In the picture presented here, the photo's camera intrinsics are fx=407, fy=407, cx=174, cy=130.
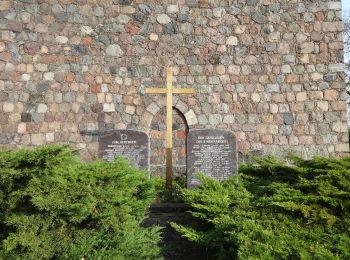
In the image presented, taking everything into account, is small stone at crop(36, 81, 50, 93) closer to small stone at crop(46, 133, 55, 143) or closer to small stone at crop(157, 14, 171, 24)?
small stone at crop(46, 133, 55, 143)

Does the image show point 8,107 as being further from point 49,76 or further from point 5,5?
point 5,5

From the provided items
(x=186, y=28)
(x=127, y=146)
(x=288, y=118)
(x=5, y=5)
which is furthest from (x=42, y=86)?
(x=288, y=118)

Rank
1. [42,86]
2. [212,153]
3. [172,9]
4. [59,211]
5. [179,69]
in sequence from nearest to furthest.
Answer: [59,211], [212,153], [42,86], [179,69], [172,9]

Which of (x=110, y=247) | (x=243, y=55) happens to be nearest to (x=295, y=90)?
(x=243, y=55)

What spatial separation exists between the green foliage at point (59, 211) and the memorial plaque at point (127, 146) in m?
3.24

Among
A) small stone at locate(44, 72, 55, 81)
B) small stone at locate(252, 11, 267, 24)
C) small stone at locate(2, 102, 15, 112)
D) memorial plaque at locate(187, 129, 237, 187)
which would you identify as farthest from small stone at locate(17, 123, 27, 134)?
small stone at locate(252, 11, 267, 24)

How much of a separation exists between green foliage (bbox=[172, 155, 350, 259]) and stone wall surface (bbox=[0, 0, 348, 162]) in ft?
13.1

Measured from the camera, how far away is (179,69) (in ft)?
29.1

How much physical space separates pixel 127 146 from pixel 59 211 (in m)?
3.78

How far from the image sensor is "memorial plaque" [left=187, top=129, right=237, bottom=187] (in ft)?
23.3

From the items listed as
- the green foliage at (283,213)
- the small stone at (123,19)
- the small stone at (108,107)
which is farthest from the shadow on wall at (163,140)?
the green foliage at (283,213)

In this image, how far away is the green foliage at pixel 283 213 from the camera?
3.22 m

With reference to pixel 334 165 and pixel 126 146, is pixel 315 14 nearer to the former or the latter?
pixel 126 146

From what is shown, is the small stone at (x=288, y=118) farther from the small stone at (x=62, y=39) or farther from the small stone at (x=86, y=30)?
the small stone at (x=62, y=39)
